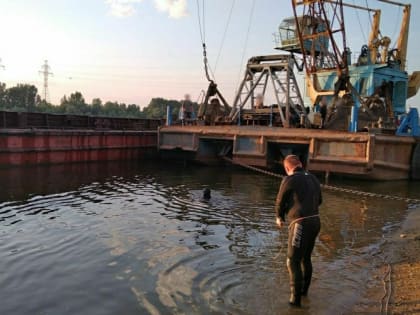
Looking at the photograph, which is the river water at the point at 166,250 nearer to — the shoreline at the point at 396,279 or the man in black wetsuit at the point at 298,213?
the shoreline at the point at 396,279

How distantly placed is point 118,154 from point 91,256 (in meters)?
15.7

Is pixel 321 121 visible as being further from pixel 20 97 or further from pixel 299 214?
pixel 20 97

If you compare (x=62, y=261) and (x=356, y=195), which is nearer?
(x=62, y=261)

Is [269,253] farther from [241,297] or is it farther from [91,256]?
[91,256]

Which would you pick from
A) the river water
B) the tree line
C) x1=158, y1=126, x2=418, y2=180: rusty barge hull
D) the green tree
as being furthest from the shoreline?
the green tree

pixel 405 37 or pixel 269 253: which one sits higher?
pixel 405 37

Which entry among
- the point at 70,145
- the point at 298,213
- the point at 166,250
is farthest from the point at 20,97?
the point at 298,213

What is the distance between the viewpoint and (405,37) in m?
31.9

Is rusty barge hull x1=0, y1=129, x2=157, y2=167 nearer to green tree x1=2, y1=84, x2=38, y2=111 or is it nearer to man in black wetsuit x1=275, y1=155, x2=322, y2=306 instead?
man in black wetsuit x1=275, y1=155, x2=322, y2=306

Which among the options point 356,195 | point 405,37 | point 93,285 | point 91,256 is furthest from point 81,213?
point 405,37

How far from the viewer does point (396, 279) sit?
5.78 metres

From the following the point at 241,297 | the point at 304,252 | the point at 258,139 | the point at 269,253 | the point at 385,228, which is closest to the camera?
the point at 304,252

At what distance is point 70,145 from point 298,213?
55.1 feet

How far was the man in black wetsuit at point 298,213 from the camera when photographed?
16.1ft
